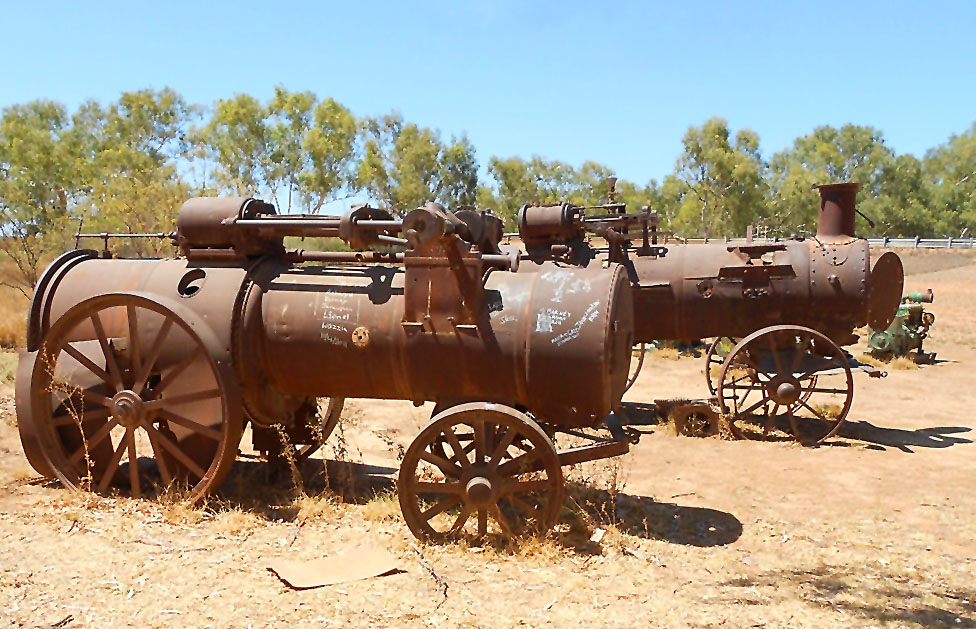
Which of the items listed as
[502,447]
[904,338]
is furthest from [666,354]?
[502,447]

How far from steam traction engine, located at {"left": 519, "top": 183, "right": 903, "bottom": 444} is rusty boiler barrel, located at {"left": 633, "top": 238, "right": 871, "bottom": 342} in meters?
0.01

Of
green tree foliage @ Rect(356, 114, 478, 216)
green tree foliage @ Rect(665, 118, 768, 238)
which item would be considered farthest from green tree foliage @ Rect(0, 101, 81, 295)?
green tree foliage @ Rect(665, 118, 768, 238)

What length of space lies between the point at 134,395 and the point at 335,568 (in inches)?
93.4

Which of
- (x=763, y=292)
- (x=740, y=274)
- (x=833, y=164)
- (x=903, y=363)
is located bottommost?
(x=903, y=363)

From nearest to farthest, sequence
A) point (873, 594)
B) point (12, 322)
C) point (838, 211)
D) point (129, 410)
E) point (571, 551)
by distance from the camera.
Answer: point (873, 594), point (571, 551), point (129, 410), point (838, 211), point (12, 322)

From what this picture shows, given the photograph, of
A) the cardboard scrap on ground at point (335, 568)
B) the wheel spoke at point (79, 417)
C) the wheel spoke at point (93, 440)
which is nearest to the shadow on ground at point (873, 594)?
the cardboard scrap on ground at point (335, 568)

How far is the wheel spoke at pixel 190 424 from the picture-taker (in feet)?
19.8

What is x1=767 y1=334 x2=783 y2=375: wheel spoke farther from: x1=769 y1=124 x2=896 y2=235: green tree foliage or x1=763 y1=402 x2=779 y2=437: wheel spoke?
x1=769 y1=124 x2=896 y2=235: green tree foliage

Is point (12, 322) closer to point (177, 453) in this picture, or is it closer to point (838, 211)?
point (177, 453)

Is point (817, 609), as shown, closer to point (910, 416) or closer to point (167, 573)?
point (167, 573)

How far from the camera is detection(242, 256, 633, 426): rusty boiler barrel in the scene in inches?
221

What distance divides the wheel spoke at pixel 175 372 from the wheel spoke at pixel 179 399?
4.2 inches

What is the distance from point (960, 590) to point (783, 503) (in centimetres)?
202

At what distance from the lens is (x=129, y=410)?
6031 mm
